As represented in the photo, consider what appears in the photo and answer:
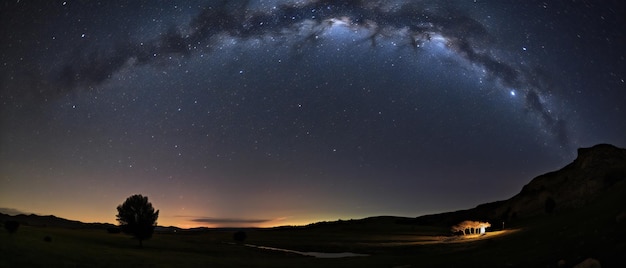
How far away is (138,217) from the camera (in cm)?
6341

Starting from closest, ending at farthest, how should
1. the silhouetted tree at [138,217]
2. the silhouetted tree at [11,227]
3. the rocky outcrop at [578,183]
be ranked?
the silhouetted tree at [11,227]
the silhouetted tree at [138,217]
the rocky outcrop at [578,183]

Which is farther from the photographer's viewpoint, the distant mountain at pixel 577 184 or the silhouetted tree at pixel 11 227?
the distant mountain at pixel 577 184

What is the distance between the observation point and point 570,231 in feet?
120

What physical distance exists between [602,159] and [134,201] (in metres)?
123

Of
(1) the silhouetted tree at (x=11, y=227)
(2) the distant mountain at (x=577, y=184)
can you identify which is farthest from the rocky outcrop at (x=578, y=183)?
(1) the silhouetted tree at (x=11, y=227)

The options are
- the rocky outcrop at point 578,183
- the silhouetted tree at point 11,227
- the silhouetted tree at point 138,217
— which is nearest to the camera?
the silhouetted tree at point 11,227

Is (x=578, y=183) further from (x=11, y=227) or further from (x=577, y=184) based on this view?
(x=11, y=227)

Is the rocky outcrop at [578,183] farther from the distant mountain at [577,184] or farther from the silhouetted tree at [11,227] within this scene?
the silhouetted tree at [11,227]

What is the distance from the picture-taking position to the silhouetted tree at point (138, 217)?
62.3m

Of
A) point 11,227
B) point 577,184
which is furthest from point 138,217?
point 577,184

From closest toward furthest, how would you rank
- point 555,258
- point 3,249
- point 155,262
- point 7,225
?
point 555,258
point 3,249
point 155,262
point 7,225

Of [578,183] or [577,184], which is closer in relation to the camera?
[578,183]

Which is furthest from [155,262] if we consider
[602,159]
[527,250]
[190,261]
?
[602,159]

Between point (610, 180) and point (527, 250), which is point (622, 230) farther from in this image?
point (610, 180)
